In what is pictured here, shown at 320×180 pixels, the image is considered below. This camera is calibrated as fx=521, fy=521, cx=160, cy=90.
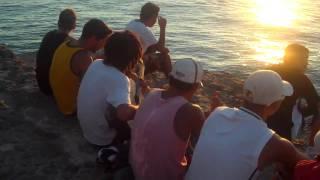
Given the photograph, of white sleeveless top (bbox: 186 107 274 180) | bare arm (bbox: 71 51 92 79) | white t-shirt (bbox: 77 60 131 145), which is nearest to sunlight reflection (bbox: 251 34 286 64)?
bare arm (bbox: 71 51 92 79)

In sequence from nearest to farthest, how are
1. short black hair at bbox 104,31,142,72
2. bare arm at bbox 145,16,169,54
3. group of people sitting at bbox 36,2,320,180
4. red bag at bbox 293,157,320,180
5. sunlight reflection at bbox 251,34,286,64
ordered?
1. red bag at bbox 293,157,320,180
2. group of people sitting at bbox 36,2,320,180
3. short black hair at bbox 104,31,142,72
4. bare arm at bbox 145,16,169,54
5. sunlight reflection at bbox 251,34,286,64

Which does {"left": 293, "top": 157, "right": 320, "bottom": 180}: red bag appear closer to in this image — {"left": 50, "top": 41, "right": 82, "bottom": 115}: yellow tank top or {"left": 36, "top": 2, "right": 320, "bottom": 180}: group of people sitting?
{"left": 36, "top": 2, "right": 320, "bottom": 180}: group of people sitting

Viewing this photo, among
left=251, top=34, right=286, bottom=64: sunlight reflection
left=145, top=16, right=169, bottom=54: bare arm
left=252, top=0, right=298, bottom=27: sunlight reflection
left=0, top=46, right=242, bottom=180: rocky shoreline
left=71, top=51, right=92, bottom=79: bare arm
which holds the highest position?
left=71, top=51, right=92, bottom=79: bare arm

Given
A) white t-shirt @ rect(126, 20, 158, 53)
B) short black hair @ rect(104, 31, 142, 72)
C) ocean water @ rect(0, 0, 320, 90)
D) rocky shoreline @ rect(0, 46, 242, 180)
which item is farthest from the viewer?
ocean water @ rect(0, 0, 320, 90)

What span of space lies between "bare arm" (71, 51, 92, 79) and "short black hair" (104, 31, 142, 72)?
1019 mm

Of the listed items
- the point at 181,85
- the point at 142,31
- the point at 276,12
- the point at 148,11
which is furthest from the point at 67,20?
the point at 276,12

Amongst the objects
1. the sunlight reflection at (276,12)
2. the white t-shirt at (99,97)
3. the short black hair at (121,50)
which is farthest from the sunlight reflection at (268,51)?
the short black hair at (121,50)

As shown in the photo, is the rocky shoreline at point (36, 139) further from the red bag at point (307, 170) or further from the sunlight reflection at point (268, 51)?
the sunlight reflection at point (268, 51)

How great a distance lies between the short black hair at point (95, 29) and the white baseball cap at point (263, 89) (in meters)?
2.77

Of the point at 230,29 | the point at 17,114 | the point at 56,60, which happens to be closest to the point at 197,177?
the point at 56,60

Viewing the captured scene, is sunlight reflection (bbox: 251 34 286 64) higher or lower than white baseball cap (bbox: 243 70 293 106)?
lower

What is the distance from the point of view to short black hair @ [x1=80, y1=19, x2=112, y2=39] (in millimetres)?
6555

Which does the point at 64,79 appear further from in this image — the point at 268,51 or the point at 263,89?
the point at 268,51

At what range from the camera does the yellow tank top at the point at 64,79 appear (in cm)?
673
